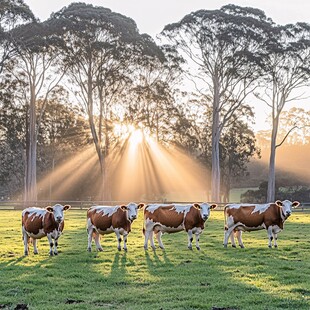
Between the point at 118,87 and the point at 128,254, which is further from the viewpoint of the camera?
the point at 118,87

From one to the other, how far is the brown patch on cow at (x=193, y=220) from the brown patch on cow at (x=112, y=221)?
5.37 feet

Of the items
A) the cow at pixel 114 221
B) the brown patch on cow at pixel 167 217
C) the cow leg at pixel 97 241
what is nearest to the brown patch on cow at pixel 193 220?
the brown patch on cow at pixel 167 217

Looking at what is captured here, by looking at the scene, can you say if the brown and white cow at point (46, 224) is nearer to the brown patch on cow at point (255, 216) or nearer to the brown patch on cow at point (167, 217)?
the brown patch on cow at point (167, 217)

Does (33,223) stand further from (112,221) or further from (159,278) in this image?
(159,278)

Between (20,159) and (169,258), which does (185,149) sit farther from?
(169,258)

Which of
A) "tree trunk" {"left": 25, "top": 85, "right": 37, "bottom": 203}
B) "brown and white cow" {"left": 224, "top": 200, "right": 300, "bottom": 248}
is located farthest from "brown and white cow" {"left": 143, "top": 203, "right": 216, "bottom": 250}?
"tree trunk" {"left": 25, "top": 85, "right": 37, "bottom": 203}

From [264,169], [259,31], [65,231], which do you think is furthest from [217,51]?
[264,169]

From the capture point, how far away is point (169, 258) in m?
13.2

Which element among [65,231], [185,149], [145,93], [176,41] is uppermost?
[176,41]

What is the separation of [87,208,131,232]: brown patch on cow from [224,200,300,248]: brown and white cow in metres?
3.05

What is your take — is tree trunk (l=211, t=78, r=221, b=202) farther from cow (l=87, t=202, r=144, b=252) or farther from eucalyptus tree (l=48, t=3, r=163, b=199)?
cow (l=87, t=202, r=144, b=252)

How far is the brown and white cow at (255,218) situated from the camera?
1549 cm

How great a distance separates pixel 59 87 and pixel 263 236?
31.9m

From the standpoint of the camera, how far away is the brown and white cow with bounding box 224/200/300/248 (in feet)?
50.8
